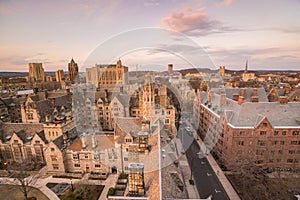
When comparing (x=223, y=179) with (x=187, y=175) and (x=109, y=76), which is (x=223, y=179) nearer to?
(x=187, y=175)

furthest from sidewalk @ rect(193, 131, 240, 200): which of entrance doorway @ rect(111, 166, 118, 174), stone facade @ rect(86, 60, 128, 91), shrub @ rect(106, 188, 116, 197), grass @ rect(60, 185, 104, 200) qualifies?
stone facade @ rect(86, 60, 128, 91)

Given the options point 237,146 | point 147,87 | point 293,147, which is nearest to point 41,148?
point 147,87

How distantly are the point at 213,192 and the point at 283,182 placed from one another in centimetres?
1529

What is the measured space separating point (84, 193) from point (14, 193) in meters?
14.8

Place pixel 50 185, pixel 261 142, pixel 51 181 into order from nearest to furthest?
pixel 50 185 → pixel 51 181 → pixel 261 142

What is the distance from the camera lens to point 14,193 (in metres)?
32.8

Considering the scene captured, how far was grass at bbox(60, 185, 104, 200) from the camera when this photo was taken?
31.1 meters

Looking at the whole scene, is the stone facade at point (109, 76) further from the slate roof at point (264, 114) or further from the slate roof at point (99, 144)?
the slate roof at point (264, 114)

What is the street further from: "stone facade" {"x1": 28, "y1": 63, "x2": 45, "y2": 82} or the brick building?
"stone facade" {"x1": 28, "y1": 63, "x2": 45, "y2": 82}

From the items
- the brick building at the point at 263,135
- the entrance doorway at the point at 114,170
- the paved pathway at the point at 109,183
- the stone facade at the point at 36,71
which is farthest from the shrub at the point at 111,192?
the stone facade at the point at 36,71

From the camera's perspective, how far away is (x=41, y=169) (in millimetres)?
39938

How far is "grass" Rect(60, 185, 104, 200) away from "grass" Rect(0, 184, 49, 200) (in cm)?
406

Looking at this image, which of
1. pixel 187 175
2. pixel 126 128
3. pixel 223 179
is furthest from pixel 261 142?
pixel 126 128

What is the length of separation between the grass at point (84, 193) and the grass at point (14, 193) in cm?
406
